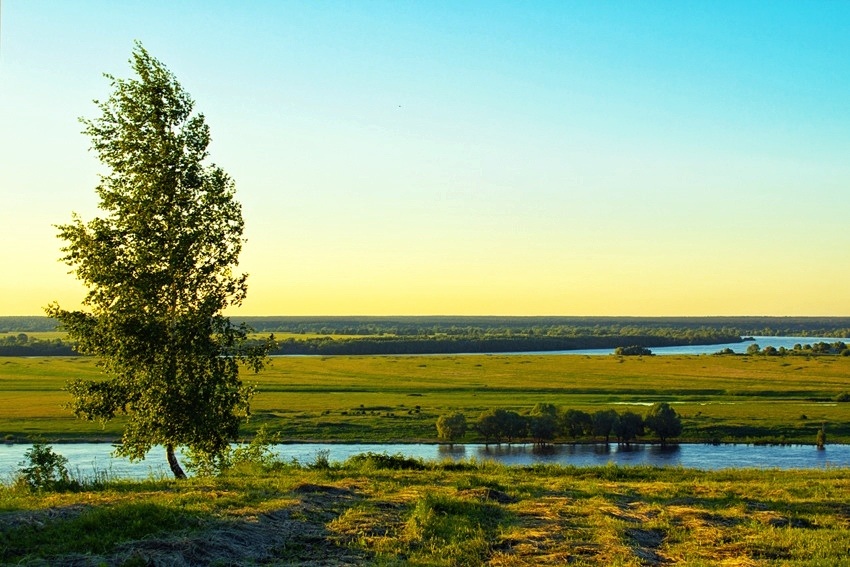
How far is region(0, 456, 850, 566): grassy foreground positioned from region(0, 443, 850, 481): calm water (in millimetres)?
39801

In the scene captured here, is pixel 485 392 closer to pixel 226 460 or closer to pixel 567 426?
pixel 567 426

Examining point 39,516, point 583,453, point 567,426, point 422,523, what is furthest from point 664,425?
point 39,516

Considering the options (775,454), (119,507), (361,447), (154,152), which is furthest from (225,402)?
(775,454)

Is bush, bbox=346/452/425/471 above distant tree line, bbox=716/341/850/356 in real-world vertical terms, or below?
above

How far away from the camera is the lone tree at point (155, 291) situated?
Result: 20469 millimetres

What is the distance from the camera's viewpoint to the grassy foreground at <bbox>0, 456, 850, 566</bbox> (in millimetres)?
10742

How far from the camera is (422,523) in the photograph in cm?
1230

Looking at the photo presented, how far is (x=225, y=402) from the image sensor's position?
2131cm

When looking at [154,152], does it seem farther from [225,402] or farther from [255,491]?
[255,491]

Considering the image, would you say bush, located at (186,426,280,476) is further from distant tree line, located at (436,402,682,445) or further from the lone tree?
distant tree line, located at (436,402,682,445)

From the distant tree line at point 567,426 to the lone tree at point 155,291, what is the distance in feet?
172

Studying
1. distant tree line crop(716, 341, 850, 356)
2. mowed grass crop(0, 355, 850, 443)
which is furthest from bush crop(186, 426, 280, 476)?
distant tree line crop(716, 341, 850, 356)

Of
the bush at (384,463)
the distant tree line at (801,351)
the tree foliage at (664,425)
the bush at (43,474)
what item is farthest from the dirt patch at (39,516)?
the distant tree line at (801,351)

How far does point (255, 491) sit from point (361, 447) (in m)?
51.8
